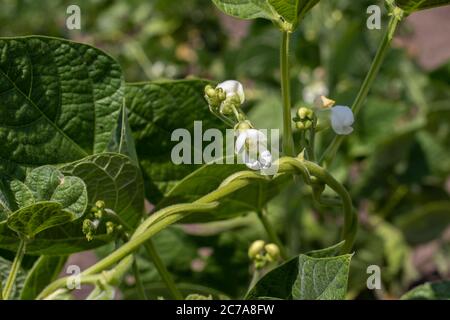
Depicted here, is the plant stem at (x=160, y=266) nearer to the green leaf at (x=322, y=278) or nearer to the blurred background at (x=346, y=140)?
the green leaf at (x=322, y=278)

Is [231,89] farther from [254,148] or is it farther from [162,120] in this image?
[162,120]

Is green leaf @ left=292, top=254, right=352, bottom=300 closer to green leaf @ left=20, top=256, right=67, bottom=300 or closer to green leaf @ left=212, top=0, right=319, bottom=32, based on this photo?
green leaf @ left=212, top=0, right=319, bottom=32

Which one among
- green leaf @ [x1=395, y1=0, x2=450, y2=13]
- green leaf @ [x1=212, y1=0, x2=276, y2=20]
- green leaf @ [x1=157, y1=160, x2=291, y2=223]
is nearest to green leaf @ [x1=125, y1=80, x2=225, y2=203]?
green leaf @ [x1=157, y1=160, x2=291, y2=223]

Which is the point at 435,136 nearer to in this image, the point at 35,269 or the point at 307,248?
the point at 307,248

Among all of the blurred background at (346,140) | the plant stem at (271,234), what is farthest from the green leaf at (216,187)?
the blurred background at (346,140)

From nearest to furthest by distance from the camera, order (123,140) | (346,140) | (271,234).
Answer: (123,140), (271,234), (346,140)

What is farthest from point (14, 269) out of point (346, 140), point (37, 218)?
point (346, 140)
